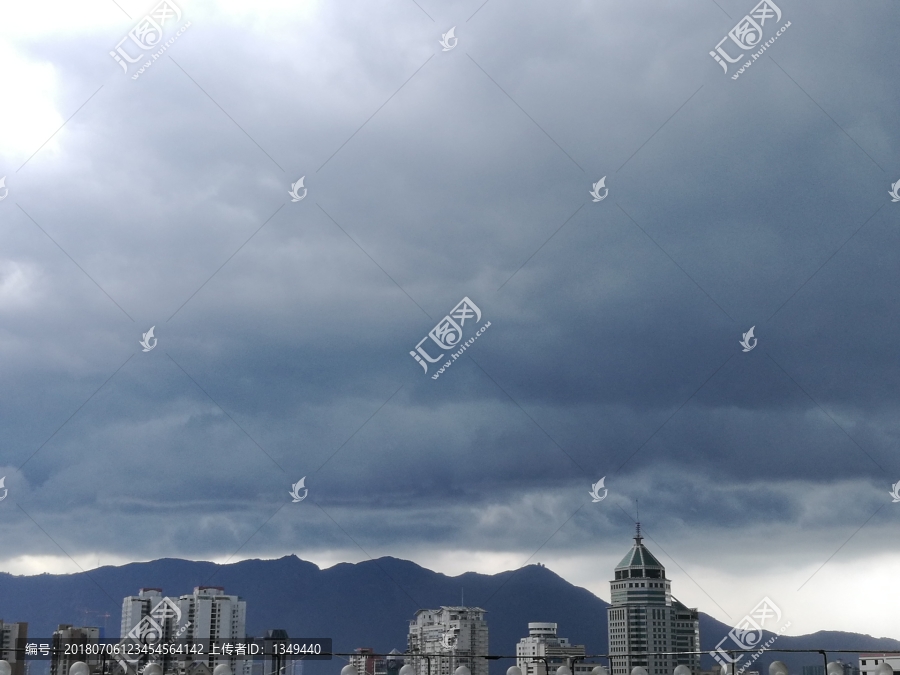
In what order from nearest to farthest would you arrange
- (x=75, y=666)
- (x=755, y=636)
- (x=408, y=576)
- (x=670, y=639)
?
(x=75, y=666) < (x=755, y=636) < (x=670, y=639) < (x=408, y=576)

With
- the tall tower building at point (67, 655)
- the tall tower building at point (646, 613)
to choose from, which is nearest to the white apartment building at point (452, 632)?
the tall tower building at point (646, 613)

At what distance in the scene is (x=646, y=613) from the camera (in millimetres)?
123750

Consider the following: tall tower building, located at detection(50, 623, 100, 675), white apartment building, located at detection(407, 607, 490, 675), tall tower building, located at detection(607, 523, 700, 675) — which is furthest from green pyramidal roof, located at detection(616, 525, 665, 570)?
tall tower building, located at detection(50, 623, 100, 675)

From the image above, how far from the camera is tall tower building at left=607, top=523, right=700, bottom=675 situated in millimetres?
119812

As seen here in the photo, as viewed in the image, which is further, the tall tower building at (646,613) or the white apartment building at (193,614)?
the tall tower building at (646,613)

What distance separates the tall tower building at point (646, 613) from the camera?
120 metres

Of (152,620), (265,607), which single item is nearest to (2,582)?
(265,607)

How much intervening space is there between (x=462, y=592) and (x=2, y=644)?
161 metres

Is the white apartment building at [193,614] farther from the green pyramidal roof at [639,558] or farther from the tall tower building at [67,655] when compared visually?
the green pyramidal roof at [639,558]

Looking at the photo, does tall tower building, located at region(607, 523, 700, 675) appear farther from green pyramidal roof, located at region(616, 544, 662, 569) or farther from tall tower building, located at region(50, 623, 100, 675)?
tall tower building, located at region(50, 623, 100, 675)

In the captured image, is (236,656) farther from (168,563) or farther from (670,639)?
(168,563)

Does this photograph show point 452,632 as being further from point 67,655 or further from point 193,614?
point 67,655

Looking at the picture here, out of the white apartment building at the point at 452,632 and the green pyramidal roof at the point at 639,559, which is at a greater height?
the green pyramidal roof at the point at 639,559

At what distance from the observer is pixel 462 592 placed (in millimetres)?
193375
